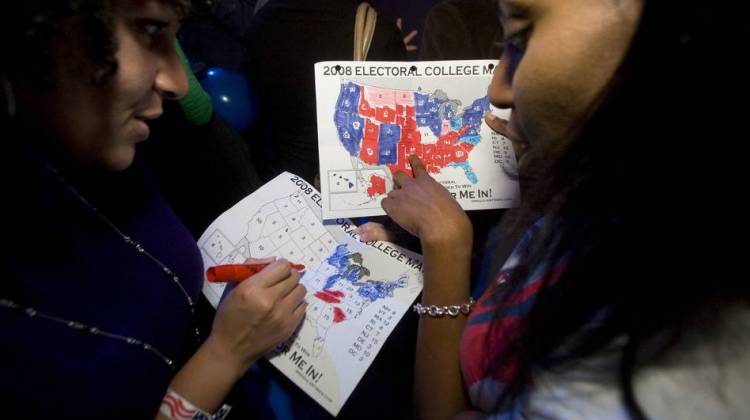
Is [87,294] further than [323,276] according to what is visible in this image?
No

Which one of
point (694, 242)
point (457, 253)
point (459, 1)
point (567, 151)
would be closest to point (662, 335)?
point (694, 242)

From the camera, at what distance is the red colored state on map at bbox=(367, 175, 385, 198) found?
0.80m

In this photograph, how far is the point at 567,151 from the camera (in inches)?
17.2

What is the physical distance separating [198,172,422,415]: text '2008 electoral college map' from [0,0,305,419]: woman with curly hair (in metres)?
0.05

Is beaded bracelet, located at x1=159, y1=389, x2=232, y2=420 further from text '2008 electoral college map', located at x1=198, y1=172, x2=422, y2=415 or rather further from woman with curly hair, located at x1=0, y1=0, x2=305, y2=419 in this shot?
text '2008 electoral college map', located at x1=198, y1=172, x2=422, y2=415

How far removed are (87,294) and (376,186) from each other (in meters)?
0.50

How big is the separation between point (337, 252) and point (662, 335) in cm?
54

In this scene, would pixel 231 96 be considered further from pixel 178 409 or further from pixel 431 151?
pixel 178 409

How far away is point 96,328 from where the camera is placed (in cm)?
53

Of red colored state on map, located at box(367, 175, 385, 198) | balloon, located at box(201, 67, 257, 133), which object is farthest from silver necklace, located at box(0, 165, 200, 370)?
balloon, located at box(201, 67, 257, 133)

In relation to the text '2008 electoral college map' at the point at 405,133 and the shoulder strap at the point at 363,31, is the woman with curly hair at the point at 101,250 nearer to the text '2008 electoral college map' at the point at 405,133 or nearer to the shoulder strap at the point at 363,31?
the text '2008 electoral college map' at the point at 405,133

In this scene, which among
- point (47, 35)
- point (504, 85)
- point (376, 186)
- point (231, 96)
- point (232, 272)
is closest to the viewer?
point (47, 35)

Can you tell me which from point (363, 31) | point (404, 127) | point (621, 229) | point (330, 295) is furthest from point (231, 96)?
point (621, 229)

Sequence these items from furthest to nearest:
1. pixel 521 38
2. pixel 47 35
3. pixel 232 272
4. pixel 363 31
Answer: pixel 363 31, pixel 232 272, pixel 521 38, pixel 47 35
